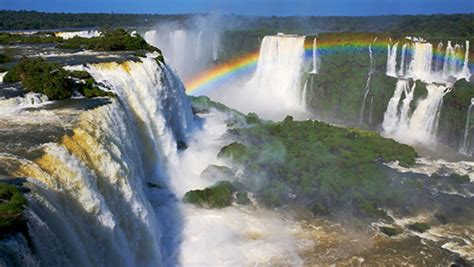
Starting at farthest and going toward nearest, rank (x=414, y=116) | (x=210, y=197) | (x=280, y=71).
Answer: (x=280, y=71) < (x=414, y=116) < (x=210, y=197)

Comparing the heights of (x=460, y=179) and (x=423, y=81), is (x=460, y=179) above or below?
below

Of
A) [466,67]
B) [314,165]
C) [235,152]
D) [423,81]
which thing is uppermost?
[466,67]

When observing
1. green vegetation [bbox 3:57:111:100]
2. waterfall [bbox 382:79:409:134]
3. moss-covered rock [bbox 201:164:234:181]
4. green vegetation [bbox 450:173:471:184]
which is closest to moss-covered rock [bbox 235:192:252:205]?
moss-covered rock [bbox 201:164:234:181]

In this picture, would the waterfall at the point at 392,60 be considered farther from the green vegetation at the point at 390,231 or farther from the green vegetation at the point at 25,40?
the green vegetation at the point at 25,40

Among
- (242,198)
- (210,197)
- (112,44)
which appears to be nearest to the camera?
(210,197)

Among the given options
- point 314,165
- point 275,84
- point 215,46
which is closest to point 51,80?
point 314,165

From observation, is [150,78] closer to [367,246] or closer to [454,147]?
[367,246]

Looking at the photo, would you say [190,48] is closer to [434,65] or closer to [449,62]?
[434,65]

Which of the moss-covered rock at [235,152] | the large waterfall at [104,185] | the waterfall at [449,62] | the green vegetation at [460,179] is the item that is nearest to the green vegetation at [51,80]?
the large waterfall at [104,185]

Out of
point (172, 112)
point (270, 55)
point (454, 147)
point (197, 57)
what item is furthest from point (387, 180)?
point (197, 57)
